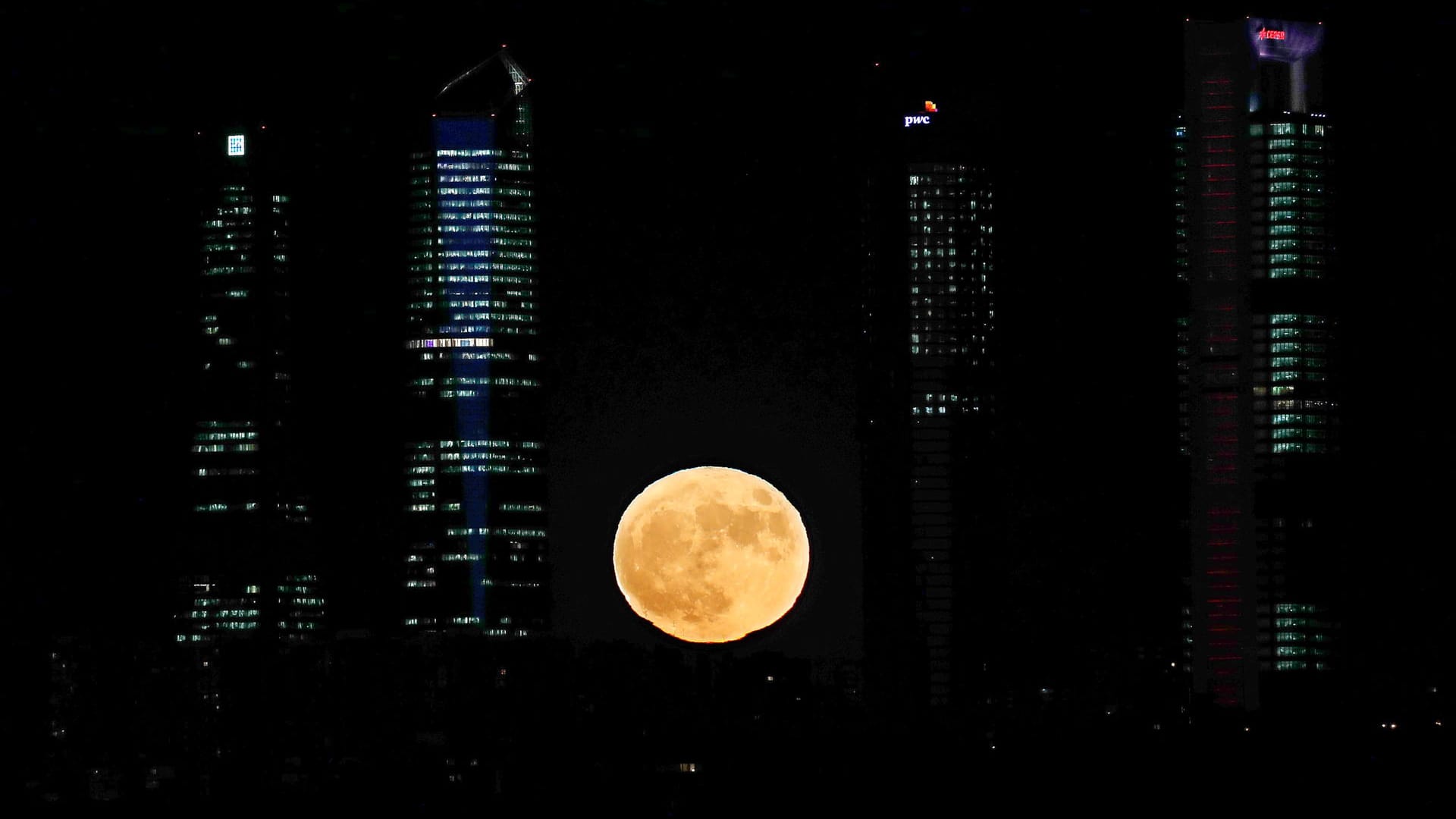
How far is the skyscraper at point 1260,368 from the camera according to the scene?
55.1 metres

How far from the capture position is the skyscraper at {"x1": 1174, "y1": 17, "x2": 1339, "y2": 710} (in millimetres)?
55094

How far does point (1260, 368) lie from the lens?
2190 inches

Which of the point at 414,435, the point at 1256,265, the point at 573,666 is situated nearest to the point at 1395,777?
the point at 1256,265

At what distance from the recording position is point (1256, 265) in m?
56.4

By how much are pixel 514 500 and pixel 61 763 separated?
1108 centimetres

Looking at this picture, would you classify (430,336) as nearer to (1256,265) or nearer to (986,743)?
A: (986,743)

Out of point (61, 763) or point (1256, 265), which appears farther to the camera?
point (1256, 265)

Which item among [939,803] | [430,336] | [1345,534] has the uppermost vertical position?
[430,336]

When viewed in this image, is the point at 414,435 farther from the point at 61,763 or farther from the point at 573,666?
the point at 61,763

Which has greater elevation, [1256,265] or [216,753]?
[1256,265]

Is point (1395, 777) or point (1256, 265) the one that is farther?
point (1256, 265)

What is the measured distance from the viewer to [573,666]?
2103 inches

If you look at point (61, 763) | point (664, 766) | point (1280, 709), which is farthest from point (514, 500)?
point (1280, 709)

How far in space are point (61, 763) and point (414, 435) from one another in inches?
402
